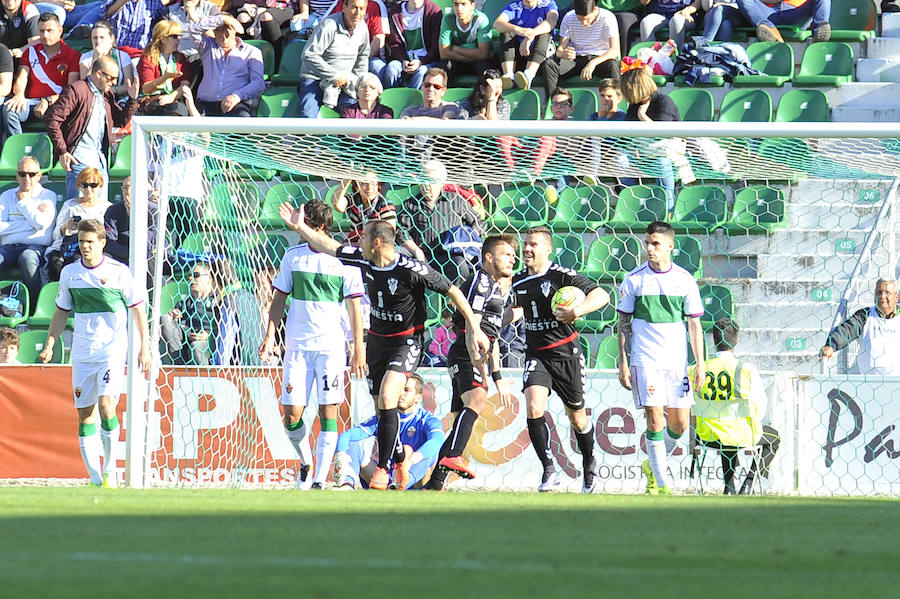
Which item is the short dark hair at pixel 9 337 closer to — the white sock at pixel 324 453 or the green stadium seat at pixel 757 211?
the white sock at pixel 324 453

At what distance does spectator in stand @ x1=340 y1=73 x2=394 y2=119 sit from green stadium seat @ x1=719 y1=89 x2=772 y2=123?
11.8 ft

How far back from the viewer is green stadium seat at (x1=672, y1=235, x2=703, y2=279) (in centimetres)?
1251

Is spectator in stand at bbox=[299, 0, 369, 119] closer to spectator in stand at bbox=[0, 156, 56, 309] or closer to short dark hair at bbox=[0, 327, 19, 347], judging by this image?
spectator in stand at bbox=[0, 156, 56, 309]

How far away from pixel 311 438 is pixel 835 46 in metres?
7.77

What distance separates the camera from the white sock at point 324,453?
355 inches

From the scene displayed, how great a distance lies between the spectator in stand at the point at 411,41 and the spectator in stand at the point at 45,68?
3.89 meters

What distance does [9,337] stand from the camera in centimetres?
1154

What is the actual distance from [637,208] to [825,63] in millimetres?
3412

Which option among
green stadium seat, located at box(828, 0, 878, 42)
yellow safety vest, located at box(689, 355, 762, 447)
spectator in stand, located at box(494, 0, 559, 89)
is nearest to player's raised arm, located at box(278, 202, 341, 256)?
yellow safety vest, located at box(689, 355, 762, 447)

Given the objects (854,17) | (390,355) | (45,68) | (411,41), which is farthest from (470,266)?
Result: (45,68)

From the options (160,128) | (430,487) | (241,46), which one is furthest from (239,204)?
(241,46)

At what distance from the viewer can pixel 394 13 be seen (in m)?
15.4

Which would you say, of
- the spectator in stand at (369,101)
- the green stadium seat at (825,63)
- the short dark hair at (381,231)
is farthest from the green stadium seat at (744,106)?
the short dark hair at (381,231)

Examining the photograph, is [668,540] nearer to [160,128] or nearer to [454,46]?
[160,128]
